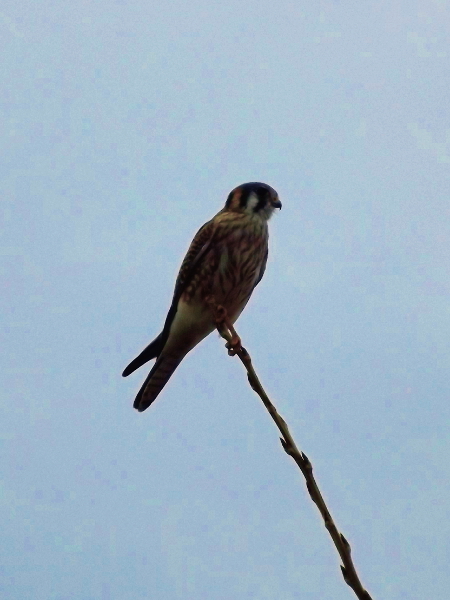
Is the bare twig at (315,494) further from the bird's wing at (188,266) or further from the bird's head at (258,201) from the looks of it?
the bird's head at (258,201)

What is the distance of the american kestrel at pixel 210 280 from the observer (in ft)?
15.6

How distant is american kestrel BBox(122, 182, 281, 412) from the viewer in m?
4.76

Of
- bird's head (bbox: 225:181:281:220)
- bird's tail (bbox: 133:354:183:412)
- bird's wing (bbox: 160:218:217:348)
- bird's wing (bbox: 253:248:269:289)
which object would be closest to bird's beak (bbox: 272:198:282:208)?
bird's head (bbox: 225:181:281:220)

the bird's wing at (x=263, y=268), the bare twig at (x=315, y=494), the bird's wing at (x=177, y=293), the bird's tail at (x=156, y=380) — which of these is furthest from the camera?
the bird's wing at (x=263, y=268)

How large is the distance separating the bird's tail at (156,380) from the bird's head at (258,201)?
0.95 m

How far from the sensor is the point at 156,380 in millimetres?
4816

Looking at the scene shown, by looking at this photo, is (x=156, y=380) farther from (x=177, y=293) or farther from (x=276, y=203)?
(x=276, y=203)

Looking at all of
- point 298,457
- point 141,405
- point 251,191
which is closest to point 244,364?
point 298,457

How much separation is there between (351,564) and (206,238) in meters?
3.72

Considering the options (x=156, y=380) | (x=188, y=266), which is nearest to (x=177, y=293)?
(x=188, y=266)

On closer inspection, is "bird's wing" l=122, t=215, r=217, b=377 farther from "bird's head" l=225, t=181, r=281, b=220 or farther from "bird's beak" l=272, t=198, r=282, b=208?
"bird's beak" l=272, t=198, r=282, b=208

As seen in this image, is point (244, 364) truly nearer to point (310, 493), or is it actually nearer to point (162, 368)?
point (310, 493)

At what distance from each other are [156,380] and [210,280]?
63cm

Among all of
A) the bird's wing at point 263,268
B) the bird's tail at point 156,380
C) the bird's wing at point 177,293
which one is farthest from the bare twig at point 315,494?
the bird's wing at point 263,268
